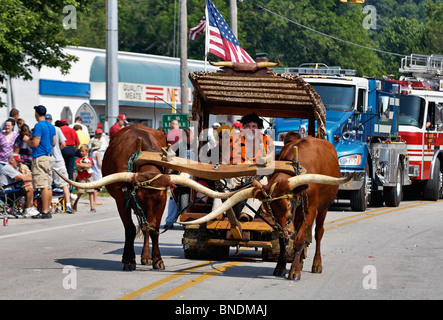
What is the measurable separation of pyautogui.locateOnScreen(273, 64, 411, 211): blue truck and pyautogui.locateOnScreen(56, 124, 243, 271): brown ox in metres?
9.06

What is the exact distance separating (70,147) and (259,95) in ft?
32.0

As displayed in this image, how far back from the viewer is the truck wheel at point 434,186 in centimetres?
2580

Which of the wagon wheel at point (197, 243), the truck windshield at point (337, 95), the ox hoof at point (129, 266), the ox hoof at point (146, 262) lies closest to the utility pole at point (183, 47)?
the truck windshield at point (337, 95)

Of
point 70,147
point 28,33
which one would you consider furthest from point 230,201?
point 28,33

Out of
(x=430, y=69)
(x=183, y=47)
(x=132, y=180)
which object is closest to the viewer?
(x=132, y=180)

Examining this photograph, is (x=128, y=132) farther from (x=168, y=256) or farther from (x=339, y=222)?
(x=339, y=222)

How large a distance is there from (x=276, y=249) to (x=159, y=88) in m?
37.5

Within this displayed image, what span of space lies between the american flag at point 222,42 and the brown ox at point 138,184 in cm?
1206

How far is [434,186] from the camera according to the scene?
1019 inches

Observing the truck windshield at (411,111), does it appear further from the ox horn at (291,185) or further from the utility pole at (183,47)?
the ox horn at (291,185)

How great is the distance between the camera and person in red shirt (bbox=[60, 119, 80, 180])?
21500 millimetres

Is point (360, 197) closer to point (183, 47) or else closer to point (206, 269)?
point (206, 269)

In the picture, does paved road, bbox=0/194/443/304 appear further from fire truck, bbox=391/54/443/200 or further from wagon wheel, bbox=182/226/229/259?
fire truck, bbox=391/54/443/200
